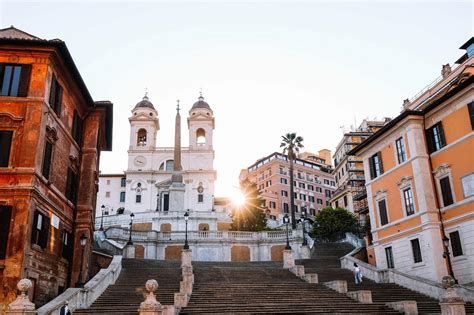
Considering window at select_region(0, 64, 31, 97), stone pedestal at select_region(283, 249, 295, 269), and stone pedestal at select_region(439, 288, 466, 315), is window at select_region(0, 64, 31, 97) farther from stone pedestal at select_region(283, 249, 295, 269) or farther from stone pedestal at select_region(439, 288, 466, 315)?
stone pedestal at select_region(439, 288, 466, 315)

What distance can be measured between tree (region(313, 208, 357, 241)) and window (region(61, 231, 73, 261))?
32.3m

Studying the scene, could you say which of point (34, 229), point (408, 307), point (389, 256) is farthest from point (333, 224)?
point (34, 229)

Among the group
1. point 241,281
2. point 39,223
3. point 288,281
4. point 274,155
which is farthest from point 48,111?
point 274,155

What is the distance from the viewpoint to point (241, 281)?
2477cm

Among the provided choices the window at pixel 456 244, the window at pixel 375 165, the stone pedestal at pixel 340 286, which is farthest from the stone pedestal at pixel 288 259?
the window at pixel 456 244

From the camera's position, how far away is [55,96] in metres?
21.9

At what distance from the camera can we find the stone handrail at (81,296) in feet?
55.8

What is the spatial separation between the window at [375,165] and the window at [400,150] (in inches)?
86.7

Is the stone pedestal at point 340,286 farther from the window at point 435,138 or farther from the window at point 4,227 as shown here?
the window at point 4,227

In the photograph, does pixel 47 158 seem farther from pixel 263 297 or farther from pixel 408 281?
pixel 408 281

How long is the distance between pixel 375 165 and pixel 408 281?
9.56 metres

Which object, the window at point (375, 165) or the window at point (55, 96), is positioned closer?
the window at point (55, 96)

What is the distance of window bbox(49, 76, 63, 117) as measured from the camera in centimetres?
2123

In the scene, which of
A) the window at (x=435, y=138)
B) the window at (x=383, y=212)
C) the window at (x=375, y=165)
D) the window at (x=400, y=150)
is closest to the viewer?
the window at (x=435, y=138)
